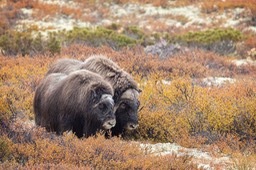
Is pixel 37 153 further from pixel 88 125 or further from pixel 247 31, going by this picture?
pixel 247 31

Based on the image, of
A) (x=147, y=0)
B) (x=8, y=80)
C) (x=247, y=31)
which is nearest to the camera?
(x=8, y=80)

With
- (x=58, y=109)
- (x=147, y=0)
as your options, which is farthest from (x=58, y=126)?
(x=147, y=0)

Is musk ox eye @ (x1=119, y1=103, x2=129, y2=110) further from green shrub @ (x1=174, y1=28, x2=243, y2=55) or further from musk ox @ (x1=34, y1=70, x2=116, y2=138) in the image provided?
green shrub @ (x1=174, y1=28, x2=243, y2=55)

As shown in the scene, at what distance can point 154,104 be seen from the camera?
7.78m

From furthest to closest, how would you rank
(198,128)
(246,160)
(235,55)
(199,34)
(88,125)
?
1. (199,34)
2. (235,55)
3. (198,128)
4. (88,125)
5. (246,160)

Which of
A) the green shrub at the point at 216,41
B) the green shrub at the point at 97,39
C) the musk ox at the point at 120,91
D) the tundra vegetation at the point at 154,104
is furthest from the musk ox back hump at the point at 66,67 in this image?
the green shrub at the point at 216,41

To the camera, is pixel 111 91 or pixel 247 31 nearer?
pixel 111 91

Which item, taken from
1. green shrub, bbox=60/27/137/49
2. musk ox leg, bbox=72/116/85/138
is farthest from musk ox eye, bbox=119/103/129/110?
green shrub, bbox=60/27/137/49

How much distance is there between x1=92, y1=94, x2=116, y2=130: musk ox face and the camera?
5723mm

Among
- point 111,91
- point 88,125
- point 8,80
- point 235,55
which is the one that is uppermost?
point 111,91

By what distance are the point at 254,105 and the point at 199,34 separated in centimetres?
933

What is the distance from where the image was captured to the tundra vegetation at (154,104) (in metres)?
4.73

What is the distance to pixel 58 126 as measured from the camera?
6.02 meters

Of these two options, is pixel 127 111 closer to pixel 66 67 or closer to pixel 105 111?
pixel 105 111
